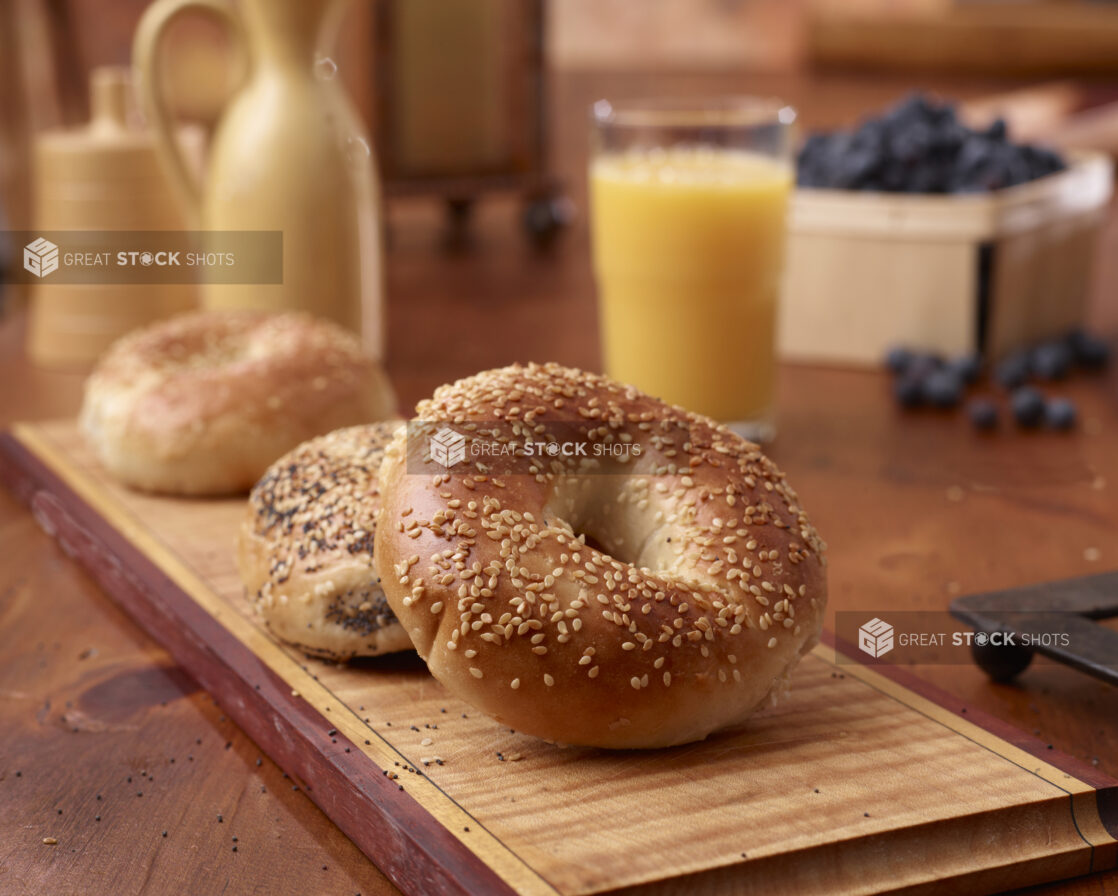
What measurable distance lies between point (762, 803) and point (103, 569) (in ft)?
2.21

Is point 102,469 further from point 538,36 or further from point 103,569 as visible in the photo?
point 538,36

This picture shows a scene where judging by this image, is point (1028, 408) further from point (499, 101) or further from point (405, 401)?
point (499, 101)

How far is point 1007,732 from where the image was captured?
0.85 m

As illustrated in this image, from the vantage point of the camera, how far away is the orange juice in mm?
1539

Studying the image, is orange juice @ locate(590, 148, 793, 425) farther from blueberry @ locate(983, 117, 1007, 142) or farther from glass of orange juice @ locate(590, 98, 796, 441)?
blueberry @ locate(983, 117, 1007, 142)

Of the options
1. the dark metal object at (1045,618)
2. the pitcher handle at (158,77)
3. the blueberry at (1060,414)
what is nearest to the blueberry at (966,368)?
the blueberry at (1060,414)

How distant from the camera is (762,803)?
763 mm

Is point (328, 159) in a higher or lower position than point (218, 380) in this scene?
higher

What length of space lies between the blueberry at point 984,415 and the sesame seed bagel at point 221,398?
74cm

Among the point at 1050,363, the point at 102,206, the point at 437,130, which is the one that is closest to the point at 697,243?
the point at 1050,363

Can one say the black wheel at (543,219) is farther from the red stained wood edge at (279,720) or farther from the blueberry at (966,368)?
the red stained wood edge at (279,720)

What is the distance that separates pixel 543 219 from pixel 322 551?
1821mm

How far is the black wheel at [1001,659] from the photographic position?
964 mm

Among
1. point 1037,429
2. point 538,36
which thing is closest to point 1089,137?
point 538,36
